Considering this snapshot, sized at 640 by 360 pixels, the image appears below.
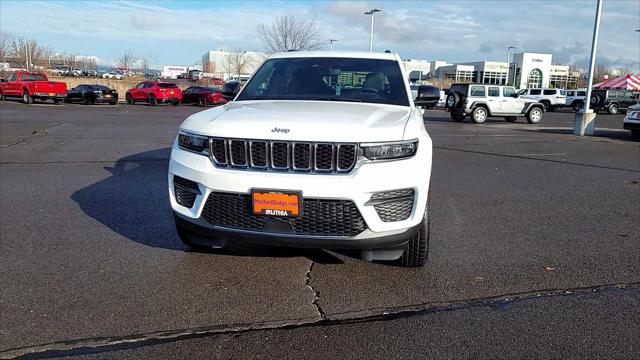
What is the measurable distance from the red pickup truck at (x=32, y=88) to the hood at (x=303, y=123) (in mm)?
30732

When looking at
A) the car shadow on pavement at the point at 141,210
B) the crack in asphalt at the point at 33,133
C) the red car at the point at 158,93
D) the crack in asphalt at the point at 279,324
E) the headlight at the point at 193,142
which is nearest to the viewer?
the crack in asphalt at the point at 279,324

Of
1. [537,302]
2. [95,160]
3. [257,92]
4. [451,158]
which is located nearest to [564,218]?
[537,302]

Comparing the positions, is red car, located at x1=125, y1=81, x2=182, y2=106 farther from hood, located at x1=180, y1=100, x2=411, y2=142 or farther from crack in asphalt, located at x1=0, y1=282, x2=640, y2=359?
crack in asphalt, located at x1=0, y1=282, x2=640, y2=359

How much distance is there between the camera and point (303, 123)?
3.56 m

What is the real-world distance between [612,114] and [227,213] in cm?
4107

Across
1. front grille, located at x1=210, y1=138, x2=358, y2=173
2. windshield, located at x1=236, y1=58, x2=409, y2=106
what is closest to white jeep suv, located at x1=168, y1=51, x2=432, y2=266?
front grille, located at x1=210, y1=138, x2=358, y2=173

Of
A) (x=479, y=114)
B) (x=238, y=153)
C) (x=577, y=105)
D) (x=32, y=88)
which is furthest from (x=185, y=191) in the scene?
(x=577, y=105)

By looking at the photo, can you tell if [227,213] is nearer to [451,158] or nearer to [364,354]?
[364,354]

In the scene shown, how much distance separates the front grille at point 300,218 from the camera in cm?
345

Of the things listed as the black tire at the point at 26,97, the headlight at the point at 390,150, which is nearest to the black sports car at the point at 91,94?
the black tire at the point at 26,97

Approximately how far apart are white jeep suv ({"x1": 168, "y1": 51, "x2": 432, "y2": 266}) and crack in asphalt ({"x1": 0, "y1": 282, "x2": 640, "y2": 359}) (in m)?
0.47

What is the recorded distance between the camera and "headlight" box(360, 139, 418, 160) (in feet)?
11.4

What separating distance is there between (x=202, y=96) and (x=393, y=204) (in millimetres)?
31265

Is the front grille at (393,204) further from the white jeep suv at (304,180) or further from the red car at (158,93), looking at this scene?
the red car at (158,93)
